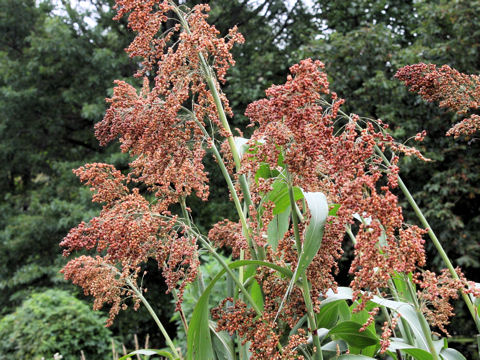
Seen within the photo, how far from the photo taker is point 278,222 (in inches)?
67.0

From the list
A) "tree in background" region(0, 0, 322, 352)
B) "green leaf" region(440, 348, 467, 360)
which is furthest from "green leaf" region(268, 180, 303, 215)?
"tree in background" region(0, 0, 322, 352)

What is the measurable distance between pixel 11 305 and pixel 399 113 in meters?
7.97

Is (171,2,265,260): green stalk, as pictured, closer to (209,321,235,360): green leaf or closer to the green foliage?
(209,321,235,360): green leaf

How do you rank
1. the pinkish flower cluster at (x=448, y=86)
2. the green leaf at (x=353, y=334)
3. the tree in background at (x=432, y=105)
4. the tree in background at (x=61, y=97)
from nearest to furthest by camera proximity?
the green leaf at (x=353, y=334) → the pinkish flower cluster at (x=448, y=86) → the tree in background at (x=432, y=105) → the tree in background at (x=61, y=97)

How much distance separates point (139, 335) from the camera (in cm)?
909

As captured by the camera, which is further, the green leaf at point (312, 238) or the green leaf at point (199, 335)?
the green leaf at point (199, 335)

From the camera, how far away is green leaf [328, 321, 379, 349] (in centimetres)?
136

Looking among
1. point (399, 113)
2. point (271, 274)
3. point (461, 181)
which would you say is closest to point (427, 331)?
point (271, 274)

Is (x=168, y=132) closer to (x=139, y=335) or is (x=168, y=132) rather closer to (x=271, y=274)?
(x=271, y=274)

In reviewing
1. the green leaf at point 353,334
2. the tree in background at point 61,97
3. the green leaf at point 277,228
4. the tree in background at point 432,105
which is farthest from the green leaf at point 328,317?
the tree in background at point 61,97

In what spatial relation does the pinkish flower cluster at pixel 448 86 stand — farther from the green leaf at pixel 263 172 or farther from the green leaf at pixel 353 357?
the green leaf at pixel 353 357

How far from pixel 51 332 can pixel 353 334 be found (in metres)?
4.75

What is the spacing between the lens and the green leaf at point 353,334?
136 cm

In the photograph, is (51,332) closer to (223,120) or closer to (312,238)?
(223,120)
